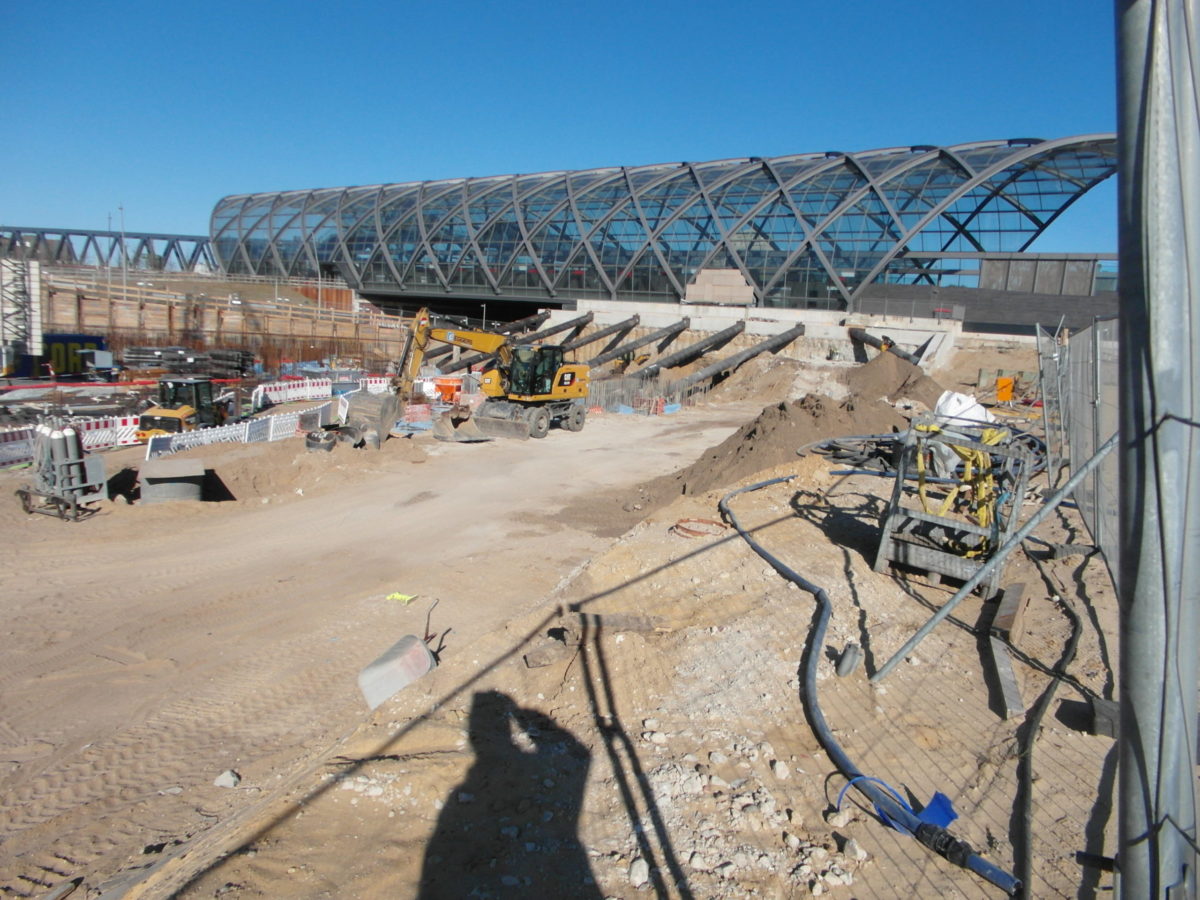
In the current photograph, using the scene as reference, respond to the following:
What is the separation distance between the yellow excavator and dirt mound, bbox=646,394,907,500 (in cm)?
576

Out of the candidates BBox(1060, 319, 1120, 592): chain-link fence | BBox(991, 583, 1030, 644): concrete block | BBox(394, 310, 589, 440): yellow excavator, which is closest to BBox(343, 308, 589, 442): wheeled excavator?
BBox(394, 310, 589, 440): yellow excavator

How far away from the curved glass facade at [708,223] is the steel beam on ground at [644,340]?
6.92 m

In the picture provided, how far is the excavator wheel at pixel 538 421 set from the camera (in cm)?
2061

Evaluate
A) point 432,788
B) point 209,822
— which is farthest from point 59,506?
point 432,788

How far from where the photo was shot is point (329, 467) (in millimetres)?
15617

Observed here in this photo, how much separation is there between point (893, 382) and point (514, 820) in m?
25.7

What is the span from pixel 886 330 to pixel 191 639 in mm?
31816

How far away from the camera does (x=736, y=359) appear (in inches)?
1299

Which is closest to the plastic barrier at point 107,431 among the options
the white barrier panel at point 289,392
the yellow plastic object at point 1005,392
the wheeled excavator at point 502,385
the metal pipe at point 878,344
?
the white barrier panel at point 289,392

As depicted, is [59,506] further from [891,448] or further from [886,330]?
[886,330]

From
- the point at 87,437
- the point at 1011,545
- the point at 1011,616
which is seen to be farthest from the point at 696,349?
the point at 1011,545

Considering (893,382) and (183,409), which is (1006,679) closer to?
(183,409)

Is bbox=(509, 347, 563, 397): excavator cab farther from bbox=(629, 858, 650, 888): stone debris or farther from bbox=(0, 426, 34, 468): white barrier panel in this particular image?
bbox=(629, 858, 650, 888): stone debris

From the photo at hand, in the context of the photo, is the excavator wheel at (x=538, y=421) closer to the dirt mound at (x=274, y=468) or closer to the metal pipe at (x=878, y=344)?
the dirt mound at (x=274, y=468)
